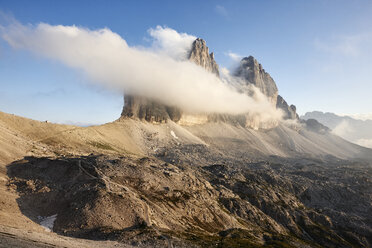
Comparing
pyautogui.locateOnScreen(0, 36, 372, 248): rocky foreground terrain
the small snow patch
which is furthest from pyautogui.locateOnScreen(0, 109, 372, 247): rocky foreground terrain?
the small snow patch

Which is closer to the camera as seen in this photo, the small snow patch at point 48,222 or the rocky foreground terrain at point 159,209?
the small snow patch at point 48,222

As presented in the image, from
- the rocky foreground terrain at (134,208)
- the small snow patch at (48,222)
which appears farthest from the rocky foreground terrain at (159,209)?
the small snow patch at (48,222)

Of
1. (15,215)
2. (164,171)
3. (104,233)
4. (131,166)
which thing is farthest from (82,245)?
(164,171)

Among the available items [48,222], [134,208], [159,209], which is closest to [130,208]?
[134,208]

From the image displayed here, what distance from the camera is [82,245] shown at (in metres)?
40.6

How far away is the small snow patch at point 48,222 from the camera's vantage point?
48.4 meters

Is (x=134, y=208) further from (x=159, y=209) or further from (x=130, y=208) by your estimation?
(x=159, y=209)

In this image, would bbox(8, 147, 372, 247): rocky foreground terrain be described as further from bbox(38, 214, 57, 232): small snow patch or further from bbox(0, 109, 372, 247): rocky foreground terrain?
bbox(38, 214, 57, 232): small snow patch

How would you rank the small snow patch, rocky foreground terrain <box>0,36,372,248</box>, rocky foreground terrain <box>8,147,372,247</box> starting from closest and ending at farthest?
rocky foreground terrain <box>0,36,372,248</box>
the small snow patch
rocky foreground terrain <box>8,147,372,247</box>

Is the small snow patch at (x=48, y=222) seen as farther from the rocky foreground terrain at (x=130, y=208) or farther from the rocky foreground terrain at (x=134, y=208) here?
the rocky foreground terrain at (x=134, y=208)

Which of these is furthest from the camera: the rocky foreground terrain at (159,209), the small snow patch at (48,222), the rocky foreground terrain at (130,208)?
the rocky foreground terrain at (159,209)

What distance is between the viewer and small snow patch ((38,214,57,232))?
159 feet

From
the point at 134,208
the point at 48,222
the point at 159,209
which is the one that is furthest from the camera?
the point at 159,209

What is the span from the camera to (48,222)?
165 ft
